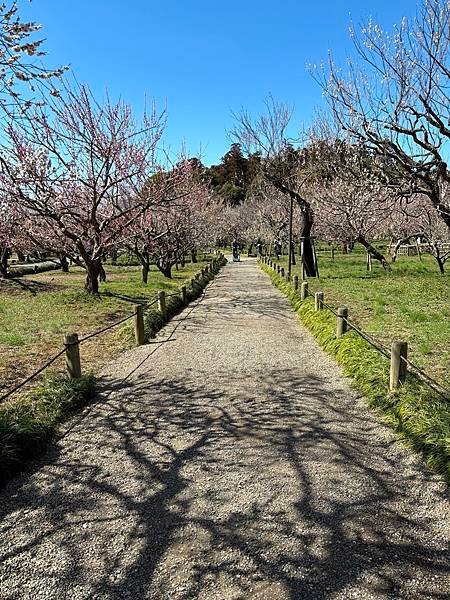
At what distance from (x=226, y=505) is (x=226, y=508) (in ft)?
0.15

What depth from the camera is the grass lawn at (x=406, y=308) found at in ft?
24.2

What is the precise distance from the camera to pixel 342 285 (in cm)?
1777

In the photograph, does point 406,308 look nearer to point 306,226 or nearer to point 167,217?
point 306,226

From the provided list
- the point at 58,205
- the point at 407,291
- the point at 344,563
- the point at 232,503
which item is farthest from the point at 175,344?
Result: the point at 407,291

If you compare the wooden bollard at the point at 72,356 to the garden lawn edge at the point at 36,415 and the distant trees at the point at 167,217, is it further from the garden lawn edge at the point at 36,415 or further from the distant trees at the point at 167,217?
the distant trees at the point at 167,217

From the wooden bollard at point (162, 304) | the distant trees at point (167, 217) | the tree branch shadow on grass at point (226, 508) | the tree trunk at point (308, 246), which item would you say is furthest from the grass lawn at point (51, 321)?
the tree trunk at point (308, 246)

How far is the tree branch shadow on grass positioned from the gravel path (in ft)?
0.04

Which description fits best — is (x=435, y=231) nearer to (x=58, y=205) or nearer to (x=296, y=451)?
(x=58, y=205)

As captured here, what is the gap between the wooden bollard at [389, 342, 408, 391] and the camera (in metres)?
5.62

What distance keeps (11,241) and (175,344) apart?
14.1 metres

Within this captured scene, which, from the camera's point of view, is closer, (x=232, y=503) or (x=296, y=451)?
(x=232, y=503)

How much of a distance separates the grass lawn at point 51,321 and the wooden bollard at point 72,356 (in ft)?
3.00

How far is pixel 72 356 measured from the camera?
6.38m

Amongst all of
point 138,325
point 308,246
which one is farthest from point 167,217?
point 138,325
